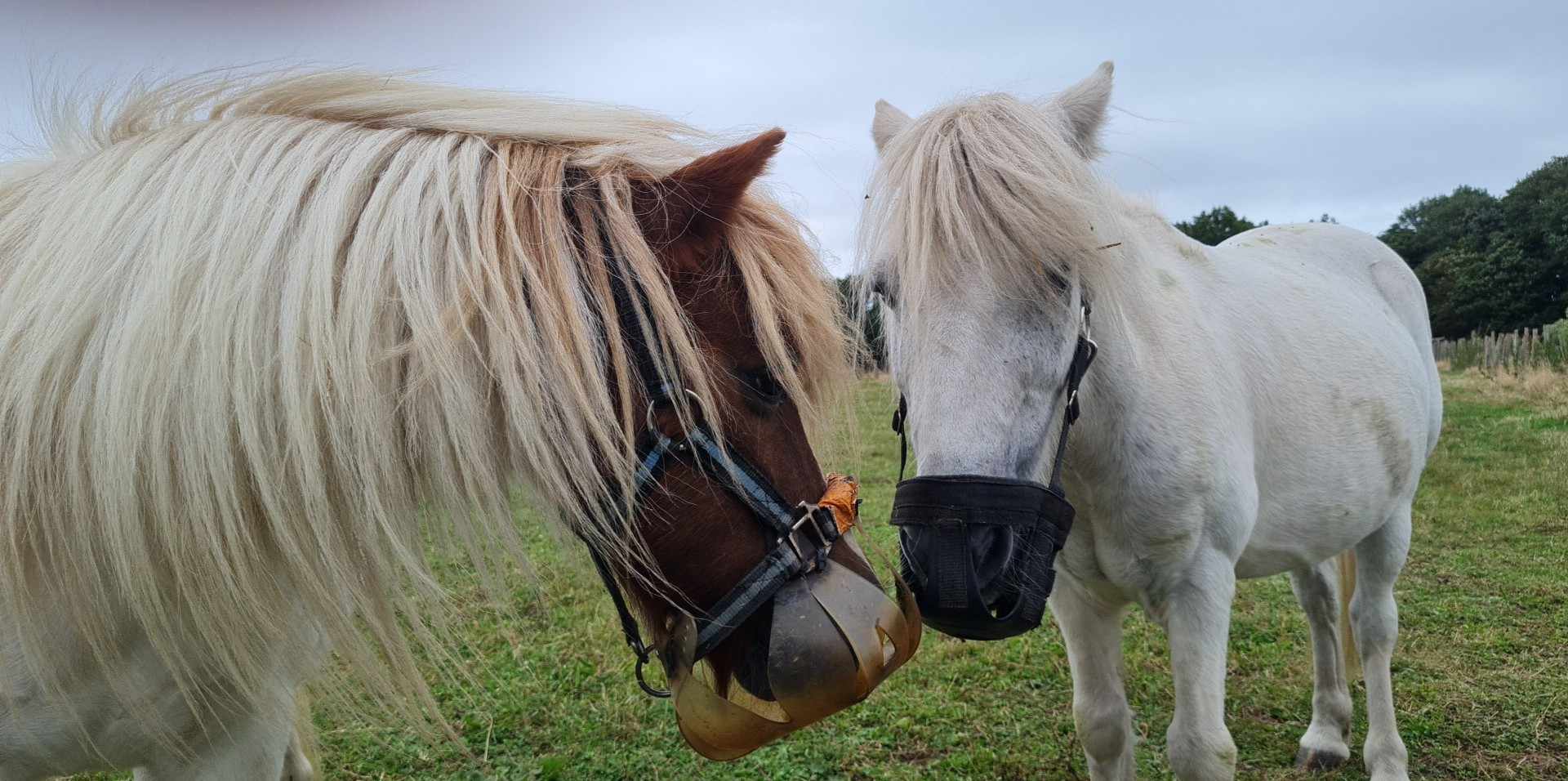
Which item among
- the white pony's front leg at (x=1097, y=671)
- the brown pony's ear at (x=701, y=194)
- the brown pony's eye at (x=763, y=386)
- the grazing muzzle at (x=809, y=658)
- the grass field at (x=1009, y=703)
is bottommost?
the grass field at (x=1009, y=703)

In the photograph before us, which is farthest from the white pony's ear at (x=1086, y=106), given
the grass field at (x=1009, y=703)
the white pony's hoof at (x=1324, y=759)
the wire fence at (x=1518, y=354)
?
the wire fence at (x=1518, y=354)

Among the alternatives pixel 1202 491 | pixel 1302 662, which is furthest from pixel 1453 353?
pixel 1202 491

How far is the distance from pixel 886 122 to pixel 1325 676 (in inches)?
106

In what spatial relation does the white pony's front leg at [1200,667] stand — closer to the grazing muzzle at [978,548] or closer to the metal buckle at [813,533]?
the grazing muzzle at [978,548]

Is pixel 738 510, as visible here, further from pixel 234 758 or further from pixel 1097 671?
pixel 1097 671

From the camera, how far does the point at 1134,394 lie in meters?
2.13

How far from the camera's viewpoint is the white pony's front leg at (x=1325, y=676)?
10.4 ft

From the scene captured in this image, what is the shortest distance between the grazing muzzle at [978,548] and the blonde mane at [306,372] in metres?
0.47

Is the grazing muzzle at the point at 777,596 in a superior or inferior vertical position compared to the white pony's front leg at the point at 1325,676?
superior

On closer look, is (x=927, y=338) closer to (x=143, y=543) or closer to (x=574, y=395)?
(x=574, y=395)

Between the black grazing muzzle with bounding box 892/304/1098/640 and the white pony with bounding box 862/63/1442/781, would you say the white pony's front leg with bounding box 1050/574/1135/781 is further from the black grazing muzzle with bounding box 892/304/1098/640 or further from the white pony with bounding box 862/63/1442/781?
the black grazing muzzle with bounding box 892/304/1098/640

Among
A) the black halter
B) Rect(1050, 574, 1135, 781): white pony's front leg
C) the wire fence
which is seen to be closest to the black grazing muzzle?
the black halter

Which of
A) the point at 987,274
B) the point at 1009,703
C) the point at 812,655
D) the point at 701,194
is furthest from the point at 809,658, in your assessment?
the point at 1009,703

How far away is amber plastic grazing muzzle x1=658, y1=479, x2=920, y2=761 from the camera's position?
4.18 feet
